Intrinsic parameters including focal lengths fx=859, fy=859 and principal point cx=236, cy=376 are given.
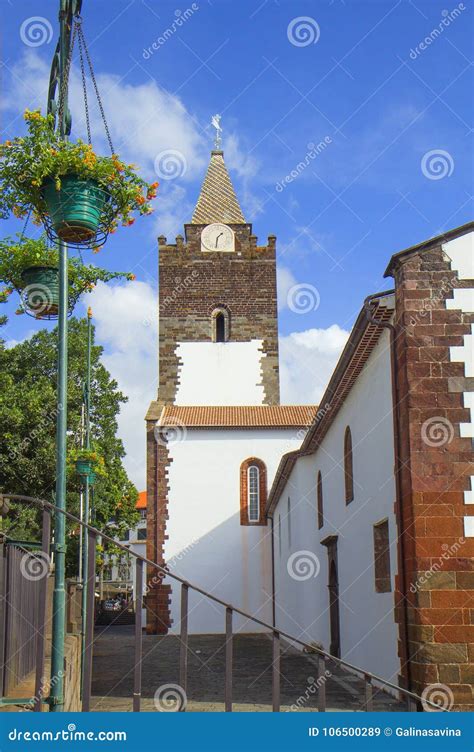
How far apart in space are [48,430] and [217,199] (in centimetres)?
1264

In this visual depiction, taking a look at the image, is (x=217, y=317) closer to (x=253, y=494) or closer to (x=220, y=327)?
(x=220, y=327)

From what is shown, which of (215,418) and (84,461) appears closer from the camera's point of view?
(84,461)

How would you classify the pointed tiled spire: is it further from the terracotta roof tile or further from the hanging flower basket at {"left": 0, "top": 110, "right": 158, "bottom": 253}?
the hanging flower basket at {"left": 0, "top": 110, "right": 158, "bottom": 253}

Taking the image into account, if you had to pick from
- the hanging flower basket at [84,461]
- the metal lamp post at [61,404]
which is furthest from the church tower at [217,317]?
the metal lamp post at [61,404]

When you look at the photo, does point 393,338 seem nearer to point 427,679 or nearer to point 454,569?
point 454,569

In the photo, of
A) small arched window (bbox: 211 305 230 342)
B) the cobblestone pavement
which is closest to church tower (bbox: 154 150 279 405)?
small arched window (bbox: 211 305 230 342)

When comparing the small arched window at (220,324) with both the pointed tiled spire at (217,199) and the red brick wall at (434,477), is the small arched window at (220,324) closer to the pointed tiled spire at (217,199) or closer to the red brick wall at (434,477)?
the pointed tiled spire at (217,199)

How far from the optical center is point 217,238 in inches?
1391

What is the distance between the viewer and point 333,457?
1730 centimetres

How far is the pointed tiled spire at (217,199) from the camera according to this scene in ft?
118

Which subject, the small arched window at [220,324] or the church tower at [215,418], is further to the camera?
the small arched window at [220,324]

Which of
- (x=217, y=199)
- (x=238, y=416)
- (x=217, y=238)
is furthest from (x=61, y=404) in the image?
(x=217, y=199)

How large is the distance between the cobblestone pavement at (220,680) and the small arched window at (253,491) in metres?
6.63

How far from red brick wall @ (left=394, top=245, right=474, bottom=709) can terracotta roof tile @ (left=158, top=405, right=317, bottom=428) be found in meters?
20.4
